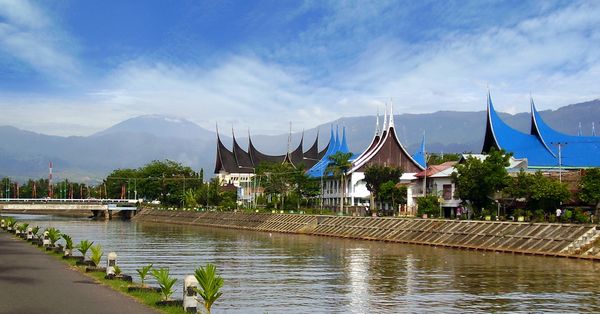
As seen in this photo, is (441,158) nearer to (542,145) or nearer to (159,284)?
(542,145)

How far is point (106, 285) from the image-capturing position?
16297 mm

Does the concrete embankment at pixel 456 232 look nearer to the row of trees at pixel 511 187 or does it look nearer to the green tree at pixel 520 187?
the row of trees at pixel 511 187

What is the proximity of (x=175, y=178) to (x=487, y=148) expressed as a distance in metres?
59.0

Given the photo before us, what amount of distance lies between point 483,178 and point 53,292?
115 ft

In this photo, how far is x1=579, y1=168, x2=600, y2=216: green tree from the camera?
39.7m

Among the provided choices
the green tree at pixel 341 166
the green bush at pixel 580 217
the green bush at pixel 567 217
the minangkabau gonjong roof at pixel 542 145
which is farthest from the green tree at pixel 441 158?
the green bush at pixel 580 217

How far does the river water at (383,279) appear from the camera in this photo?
56.2 feet

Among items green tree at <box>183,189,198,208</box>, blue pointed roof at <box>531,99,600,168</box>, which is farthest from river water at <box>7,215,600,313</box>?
green tree at <box>183,189,198,208</box>

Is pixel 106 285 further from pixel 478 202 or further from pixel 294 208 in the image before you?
pixel 294 208

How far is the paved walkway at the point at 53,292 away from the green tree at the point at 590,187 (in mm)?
30952

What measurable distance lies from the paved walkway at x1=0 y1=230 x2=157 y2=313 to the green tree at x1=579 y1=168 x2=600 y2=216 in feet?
102

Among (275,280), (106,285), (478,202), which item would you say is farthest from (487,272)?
(478,202)

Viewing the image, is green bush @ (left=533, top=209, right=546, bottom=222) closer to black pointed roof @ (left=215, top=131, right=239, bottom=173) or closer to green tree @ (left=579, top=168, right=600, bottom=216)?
green tree @ (left=579, top=168, right=600, bottom=216)

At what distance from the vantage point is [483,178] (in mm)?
44938
